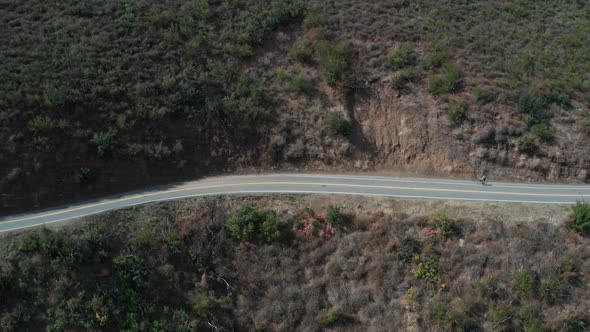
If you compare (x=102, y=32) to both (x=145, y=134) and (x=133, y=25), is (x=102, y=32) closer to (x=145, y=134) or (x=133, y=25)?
(x=133, y=25)

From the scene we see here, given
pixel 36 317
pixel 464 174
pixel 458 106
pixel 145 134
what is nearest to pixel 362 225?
pixel 464 174

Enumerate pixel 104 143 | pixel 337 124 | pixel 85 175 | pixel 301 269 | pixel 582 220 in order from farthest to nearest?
pixel 337 124, pixel 104 143, pixel 85 175, pixel 582 220, pixel 301 269

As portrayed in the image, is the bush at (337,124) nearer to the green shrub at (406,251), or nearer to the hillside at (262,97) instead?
the hillside at (262,97)

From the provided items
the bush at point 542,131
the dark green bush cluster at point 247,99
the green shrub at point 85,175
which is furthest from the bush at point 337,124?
the green shrub at point 85,175

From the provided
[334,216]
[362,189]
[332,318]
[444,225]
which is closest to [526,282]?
[444,225]

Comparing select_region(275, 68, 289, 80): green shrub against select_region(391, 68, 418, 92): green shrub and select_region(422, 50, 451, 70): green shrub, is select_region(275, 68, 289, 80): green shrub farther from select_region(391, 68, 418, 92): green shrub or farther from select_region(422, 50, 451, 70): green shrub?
select_region(422, 50, 451, 70): green shrub

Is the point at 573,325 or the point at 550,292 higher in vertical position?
the point at 550,292

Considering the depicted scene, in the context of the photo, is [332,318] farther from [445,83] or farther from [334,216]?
[445,83]

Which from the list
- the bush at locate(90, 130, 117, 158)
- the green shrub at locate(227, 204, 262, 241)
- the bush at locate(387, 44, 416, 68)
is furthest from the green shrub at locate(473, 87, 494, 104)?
the bush at locate(90, 130, 117, 158)
